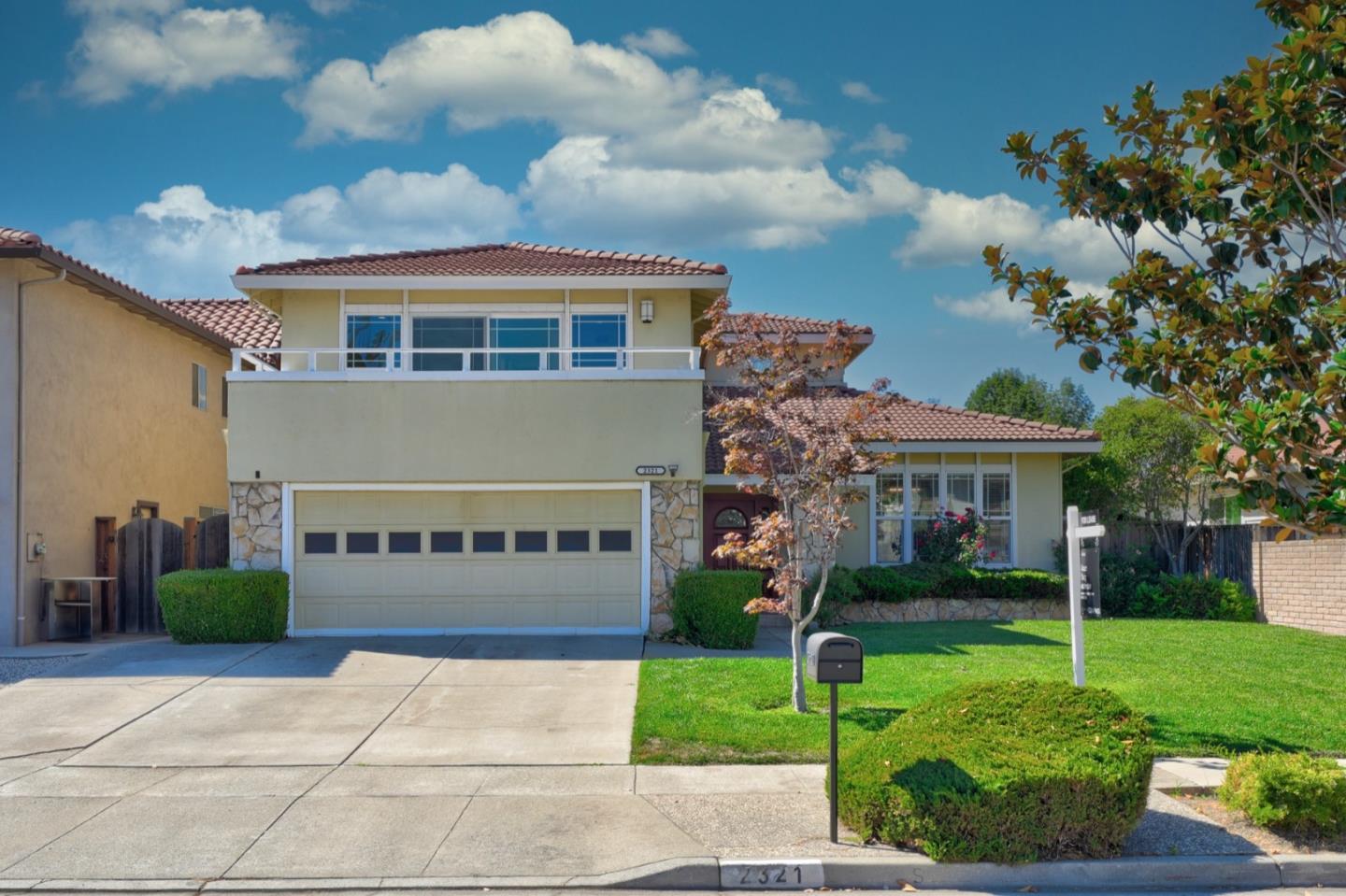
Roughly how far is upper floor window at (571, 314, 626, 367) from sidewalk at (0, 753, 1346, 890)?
33.0ft

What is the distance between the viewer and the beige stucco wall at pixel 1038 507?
2278 cm

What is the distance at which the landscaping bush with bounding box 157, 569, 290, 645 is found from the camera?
1609 centimetres

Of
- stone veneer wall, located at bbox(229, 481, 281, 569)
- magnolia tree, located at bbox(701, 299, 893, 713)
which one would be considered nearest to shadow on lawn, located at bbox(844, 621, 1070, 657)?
magnolia tree, located at bbox(701, 299, 893, 713)

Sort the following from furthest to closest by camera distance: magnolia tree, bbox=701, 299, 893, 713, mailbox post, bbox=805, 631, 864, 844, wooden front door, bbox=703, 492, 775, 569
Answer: wooden front door, bbox=703, 492, 775, 569
magnolia tree, bbox=701, 299, 893, 713
mailbox post, bbox=805, 631, 864, 844

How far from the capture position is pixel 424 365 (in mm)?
19547

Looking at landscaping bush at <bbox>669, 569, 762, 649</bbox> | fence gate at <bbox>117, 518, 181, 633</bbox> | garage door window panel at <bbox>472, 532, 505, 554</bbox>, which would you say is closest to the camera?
landscaping bush at <bbox>669, 569, 762, 649</bbox>

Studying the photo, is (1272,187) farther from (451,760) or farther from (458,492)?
(458,492)

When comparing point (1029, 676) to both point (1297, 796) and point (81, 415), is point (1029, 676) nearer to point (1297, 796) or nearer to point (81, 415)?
point (1297, 796)

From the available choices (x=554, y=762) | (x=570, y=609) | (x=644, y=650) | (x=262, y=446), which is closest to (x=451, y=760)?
(x=554, y=762)

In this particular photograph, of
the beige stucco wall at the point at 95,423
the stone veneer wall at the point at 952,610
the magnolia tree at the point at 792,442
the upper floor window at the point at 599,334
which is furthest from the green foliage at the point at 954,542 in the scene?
the beige stucco wall at the point at 95,423

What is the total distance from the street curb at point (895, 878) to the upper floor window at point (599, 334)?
12.4 meters

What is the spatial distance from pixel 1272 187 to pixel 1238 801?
441cm

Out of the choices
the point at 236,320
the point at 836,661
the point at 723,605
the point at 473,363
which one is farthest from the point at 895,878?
the point at 236,320

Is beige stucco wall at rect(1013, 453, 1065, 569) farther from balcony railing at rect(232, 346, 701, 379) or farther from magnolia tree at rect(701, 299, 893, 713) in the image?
magnolia tree at rect(701, 299, 893, 713)
